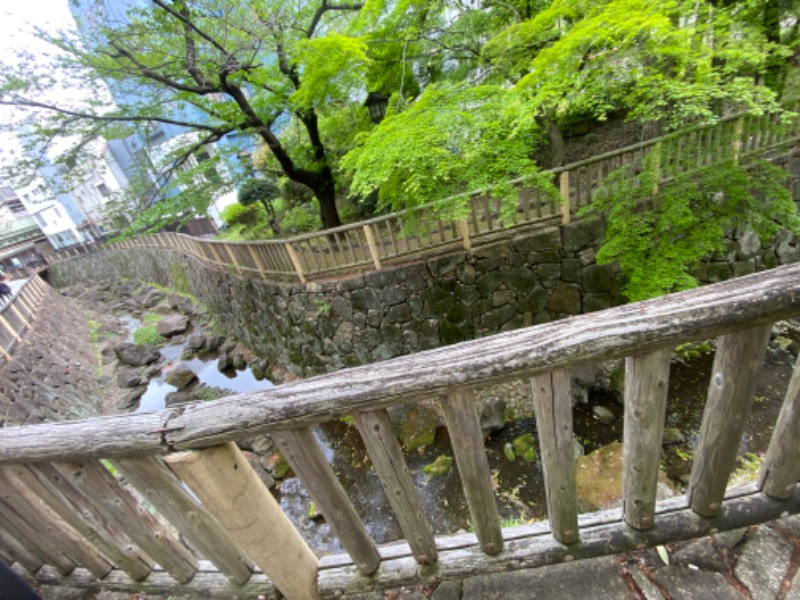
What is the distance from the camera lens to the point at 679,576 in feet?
3.39

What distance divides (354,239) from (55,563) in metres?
4.96

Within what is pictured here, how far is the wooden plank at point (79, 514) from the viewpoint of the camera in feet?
4.18

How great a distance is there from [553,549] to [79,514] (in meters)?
1.83

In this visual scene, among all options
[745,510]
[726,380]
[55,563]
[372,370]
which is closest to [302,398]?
[372,370]

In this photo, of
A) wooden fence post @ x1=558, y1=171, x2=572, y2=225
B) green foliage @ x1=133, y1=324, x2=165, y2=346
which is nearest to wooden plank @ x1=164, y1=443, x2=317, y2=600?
wooden fence post @ x1=558, y1=171, x2=572, y2=225

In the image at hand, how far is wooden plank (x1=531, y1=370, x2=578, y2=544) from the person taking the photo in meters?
0.92

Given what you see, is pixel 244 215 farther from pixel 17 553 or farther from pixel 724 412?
pixel 724 412

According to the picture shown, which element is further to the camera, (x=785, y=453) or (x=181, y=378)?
(x=181, y=378)

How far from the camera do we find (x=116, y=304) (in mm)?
15477

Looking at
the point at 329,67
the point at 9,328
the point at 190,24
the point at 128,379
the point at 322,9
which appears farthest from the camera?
the point at 128,379

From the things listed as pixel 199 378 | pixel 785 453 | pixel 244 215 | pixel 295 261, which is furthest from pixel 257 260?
pixel 244 215

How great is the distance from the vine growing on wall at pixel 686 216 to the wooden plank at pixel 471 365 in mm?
3492

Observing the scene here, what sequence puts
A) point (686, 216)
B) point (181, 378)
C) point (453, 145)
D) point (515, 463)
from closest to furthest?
point (453, 145) < point (686, 216) < point (515, 463) < point (181, 378)

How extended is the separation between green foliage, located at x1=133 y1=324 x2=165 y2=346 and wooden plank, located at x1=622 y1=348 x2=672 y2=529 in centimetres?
1305
